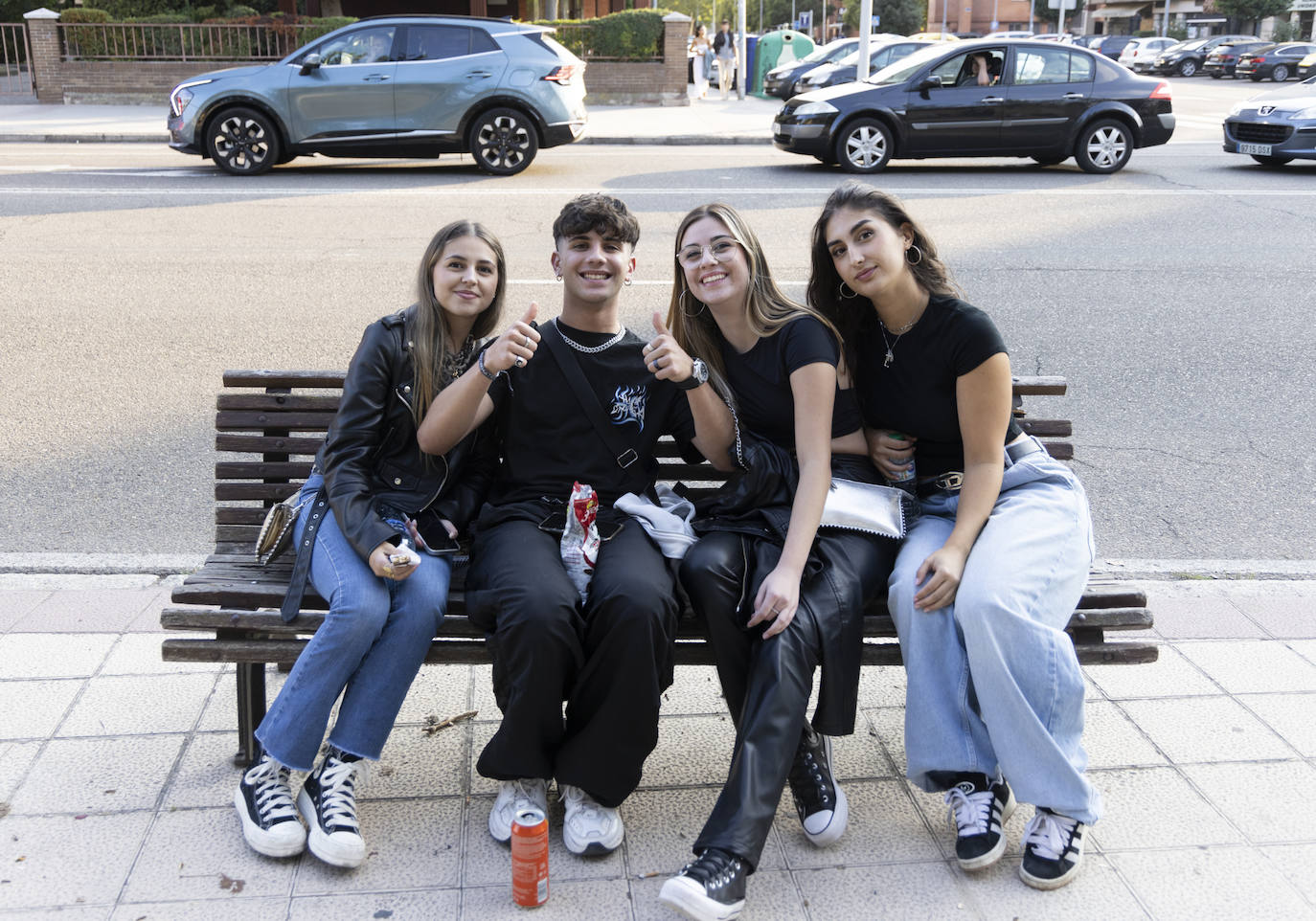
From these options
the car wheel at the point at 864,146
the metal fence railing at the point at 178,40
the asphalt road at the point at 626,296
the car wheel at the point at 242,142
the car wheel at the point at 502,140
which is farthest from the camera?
the metal fence railing at the point at 178,40

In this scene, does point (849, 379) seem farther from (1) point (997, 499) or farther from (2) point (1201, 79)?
(2) point (1201, 79)

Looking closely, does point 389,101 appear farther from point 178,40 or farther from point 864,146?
point 178,40

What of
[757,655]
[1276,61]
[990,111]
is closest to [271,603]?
[757,655]

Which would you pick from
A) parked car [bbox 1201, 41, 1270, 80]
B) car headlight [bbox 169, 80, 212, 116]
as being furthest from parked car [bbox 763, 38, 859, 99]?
parked car [bbox 1201, 41, 1270, 80]

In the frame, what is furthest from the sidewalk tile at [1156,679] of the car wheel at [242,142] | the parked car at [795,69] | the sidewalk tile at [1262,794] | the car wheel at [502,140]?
the parked car at [795,69]

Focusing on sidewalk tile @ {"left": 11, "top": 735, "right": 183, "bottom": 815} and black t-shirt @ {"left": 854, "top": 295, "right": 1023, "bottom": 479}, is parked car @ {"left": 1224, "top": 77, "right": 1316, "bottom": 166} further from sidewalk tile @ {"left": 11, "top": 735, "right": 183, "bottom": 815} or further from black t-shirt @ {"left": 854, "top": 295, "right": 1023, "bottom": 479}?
sidewalk tile @ {"left": 11, "top": 735, "right": 183, "bottom": 815}

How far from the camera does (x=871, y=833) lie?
2.96 meters

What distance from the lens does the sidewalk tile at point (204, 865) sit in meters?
2.65

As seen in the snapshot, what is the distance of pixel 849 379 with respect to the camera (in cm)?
330

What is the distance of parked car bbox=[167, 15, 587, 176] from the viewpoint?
44.9ft

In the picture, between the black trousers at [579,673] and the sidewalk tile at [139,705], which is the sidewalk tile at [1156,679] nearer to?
the black trousers at [579,673]

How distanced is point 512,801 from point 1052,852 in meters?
1.26

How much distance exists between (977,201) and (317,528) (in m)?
10.3

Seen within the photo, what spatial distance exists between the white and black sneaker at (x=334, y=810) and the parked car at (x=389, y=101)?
11.9 metres
